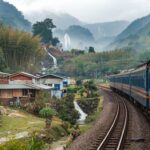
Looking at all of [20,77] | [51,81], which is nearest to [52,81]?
[51,81]

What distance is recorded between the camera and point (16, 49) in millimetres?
84500


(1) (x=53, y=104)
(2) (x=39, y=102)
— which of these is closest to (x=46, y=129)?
(2) (x=39, y=102)

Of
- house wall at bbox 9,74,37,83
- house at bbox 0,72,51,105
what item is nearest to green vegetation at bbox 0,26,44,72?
house wall at bbox 9,74,37,83

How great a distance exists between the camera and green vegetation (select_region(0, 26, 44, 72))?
82.9 metres

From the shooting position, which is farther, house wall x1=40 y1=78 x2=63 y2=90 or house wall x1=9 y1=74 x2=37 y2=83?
house wall x1=40 y1=78 x2=63 y2=90

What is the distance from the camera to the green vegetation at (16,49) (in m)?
82.9

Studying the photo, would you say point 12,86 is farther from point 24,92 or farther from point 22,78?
point 22,78

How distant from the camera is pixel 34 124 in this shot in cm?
3316

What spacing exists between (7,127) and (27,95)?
1915 cm

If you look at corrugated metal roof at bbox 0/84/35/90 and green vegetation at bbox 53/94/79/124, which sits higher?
corrugated metal roof at bbox 0/84/35/90

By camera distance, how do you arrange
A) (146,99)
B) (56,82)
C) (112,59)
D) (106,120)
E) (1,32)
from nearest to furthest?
1. (146,99)
2. (106,120)
3. (56,82)
4. (1,32)
5. (112,59)

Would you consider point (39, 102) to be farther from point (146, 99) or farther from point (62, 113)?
point (146, 99)

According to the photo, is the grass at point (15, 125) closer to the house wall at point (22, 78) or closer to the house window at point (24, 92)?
the house window at point (24, 92)

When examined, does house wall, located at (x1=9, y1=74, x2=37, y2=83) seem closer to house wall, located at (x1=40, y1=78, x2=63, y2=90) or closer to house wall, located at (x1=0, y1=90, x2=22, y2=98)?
house wall, located at (x1=0, y1=90, x2=22, y2=98)
